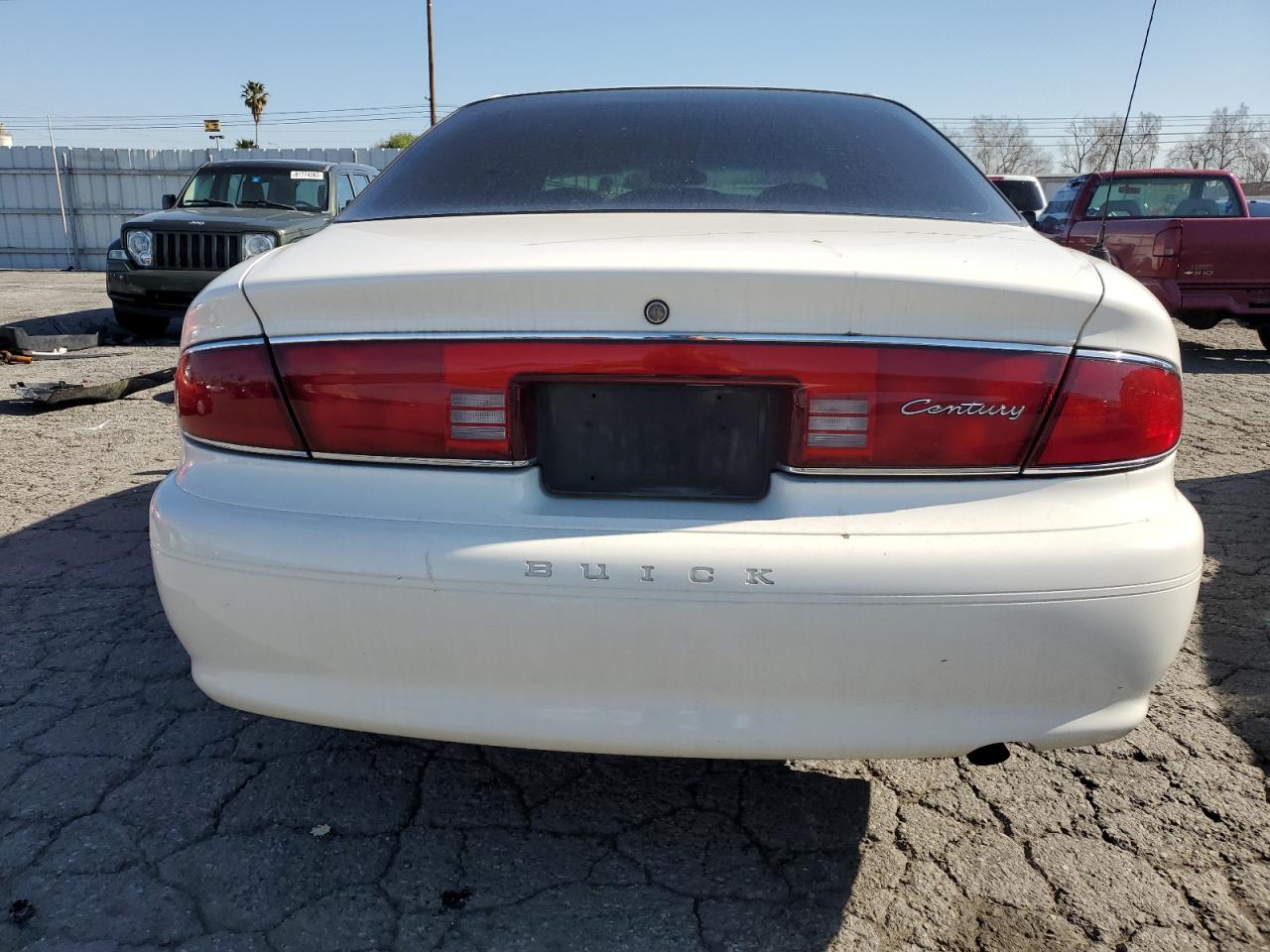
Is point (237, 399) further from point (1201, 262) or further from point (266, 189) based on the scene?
point (266, 189)

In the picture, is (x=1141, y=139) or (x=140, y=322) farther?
(x=140, y=322)

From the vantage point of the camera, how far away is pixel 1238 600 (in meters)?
3.36

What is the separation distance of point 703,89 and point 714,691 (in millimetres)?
1920

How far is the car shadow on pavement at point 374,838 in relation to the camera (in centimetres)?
181

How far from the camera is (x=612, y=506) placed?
1.61m

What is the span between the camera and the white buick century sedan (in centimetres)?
154

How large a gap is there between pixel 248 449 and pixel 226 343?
7.5 inches

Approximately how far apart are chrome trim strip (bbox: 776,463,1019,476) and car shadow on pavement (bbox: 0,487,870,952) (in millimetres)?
861

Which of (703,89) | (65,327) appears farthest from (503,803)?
(65,327)

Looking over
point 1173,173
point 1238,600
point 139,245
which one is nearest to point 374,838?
point 1238,600

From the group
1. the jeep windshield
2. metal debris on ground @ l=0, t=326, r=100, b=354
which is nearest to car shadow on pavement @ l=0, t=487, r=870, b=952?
metal debris on ground @ l=0, t=326, r=100, b=354

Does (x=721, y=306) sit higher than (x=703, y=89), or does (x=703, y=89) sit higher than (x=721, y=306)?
(x=703, y=89)

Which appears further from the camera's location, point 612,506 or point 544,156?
point 544,156

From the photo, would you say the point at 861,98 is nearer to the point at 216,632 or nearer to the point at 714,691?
the point at 714,691
